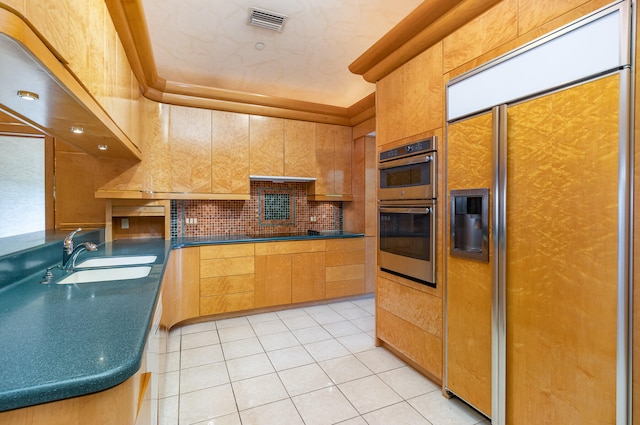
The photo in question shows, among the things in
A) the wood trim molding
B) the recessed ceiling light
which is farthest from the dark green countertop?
the wood trim molding

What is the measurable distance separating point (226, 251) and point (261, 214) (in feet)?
3.01

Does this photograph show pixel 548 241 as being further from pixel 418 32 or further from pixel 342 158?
pixel 342 158

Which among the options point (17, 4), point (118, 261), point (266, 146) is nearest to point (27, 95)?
point (17, 4)

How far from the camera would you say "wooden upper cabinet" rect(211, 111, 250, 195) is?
11.6ft

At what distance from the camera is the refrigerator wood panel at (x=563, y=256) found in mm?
1234

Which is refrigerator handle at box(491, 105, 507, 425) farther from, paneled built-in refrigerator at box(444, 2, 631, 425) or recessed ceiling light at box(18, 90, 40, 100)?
recessed ceiling light at box(18, 90, 40, 100)

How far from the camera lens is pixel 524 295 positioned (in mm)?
1526

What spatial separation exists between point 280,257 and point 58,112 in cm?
251

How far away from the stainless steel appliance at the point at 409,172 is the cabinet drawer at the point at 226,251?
1.72 m

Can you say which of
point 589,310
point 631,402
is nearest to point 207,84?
point 589,310

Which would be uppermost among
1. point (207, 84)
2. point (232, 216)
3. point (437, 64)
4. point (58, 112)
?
point (207, 84)

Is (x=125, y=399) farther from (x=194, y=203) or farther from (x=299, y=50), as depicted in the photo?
(x=194, y=203)

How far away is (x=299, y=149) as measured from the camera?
13.0 feet

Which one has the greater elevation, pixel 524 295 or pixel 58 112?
pixel 58 112
